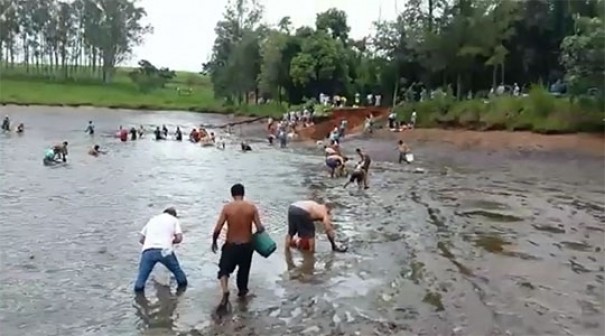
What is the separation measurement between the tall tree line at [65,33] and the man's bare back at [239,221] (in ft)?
409

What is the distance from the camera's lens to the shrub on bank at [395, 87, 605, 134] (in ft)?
135

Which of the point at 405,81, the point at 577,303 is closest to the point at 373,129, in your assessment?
the point at 405,81

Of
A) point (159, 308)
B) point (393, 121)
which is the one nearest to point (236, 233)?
point (159, 308)

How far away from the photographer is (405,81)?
67250 millimetres

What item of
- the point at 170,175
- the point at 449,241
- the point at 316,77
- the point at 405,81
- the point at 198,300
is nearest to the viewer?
the point at 198,300

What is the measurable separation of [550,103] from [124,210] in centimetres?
2885

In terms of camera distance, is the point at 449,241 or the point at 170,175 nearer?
the point at 449,241

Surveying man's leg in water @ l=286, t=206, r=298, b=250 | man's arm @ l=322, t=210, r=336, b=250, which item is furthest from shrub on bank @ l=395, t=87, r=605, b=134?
man's leg in water @ l=286, t=206, r=298, b=250

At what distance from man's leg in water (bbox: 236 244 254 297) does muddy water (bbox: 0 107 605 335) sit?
0.80 ft

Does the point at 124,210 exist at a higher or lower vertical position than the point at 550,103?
lower

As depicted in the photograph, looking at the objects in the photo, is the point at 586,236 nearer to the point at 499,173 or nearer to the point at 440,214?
the point at 440,214

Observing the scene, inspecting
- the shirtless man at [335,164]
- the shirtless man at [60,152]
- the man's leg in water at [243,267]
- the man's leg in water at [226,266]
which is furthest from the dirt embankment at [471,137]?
the man's leg in water at [226,266]

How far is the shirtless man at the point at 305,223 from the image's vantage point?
50.4ft

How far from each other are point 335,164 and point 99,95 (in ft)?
285
